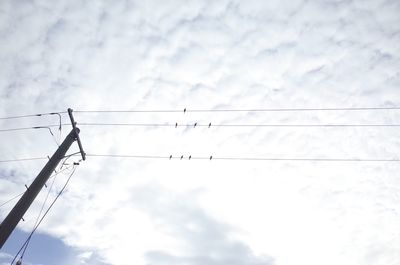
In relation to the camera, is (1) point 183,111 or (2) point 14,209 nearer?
(2) point 14,209

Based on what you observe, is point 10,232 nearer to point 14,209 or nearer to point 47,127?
point 14,209

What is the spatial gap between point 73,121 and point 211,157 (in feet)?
24.2

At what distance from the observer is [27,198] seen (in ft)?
35.2

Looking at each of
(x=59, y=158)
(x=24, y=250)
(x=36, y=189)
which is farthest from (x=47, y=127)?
(x=24, y=250)

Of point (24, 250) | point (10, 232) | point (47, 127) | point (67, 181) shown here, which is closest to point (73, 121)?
point (47, 127)

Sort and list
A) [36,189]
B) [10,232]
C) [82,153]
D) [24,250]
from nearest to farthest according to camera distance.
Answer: [10,232] < [36,189] < [24,250] < [82,153]

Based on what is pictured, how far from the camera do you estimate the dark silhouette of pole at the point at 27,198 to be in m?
10.1

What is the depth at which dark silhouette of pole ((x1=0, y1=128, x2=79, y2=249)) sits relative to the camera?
33.2ft

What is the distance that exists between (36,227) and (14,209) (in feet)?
10.2

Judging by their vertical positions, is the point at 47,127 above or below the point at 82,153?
above

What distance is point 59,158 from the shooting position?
11914mm

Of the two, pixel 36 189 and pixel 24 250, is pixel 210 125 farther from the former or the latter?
pixel 24 250

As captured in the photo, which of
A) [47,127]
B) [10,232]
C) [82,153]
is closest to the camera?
[10,232]

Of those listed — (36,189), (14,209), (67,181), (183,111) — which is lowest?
(14,209)
